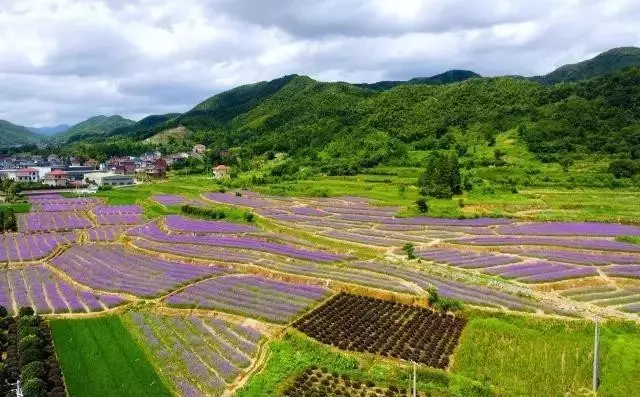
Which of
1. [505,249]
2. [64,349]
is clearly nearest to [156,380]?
[64,349]

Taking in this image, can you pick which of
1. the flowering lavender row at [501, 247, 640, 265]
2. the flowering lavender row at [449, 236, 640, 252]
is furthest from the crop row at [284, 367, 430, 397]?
the flowering lavender row at [449, 236, 640, 252]

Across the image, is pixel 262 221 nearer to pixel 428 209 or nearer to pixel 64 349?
pixel 428 209

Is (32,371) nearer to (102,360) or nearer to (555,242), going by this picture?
(102,360)

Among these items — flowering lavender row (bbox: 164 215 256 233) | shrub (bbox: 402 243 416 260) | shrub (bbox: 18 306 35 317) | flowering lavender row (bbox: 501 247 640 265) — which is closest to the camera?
shrub (bbox: 18 306 35 317)

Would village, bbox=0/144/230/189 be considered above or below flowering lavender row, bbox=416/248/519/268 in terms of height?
above

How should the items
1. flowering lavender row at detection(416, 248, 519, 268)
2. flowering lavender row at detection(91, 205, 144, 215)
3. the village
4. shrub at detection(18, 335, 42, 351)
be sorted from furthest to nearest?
the village
flowering lavender row at detection(91, 205, 144, 215)
flowering lavender row at detection(416, 248, 519, 268)
shrub at detection(18, 335, 42, 351)

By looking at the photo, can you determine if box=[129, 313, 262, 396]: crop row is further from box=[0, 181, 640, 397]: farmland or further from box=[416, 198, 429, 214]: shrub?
box=[416, 198, 429, 214]: shrub

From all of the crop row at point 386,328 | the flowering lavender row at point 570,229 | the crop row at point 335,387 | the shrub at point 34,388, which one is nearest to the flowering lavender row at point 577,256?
the flowering lavender row at point 570,229

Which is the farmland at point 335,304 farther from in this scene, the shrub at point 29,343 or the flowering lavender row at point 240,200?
the flowering lavender row at point 240,200
